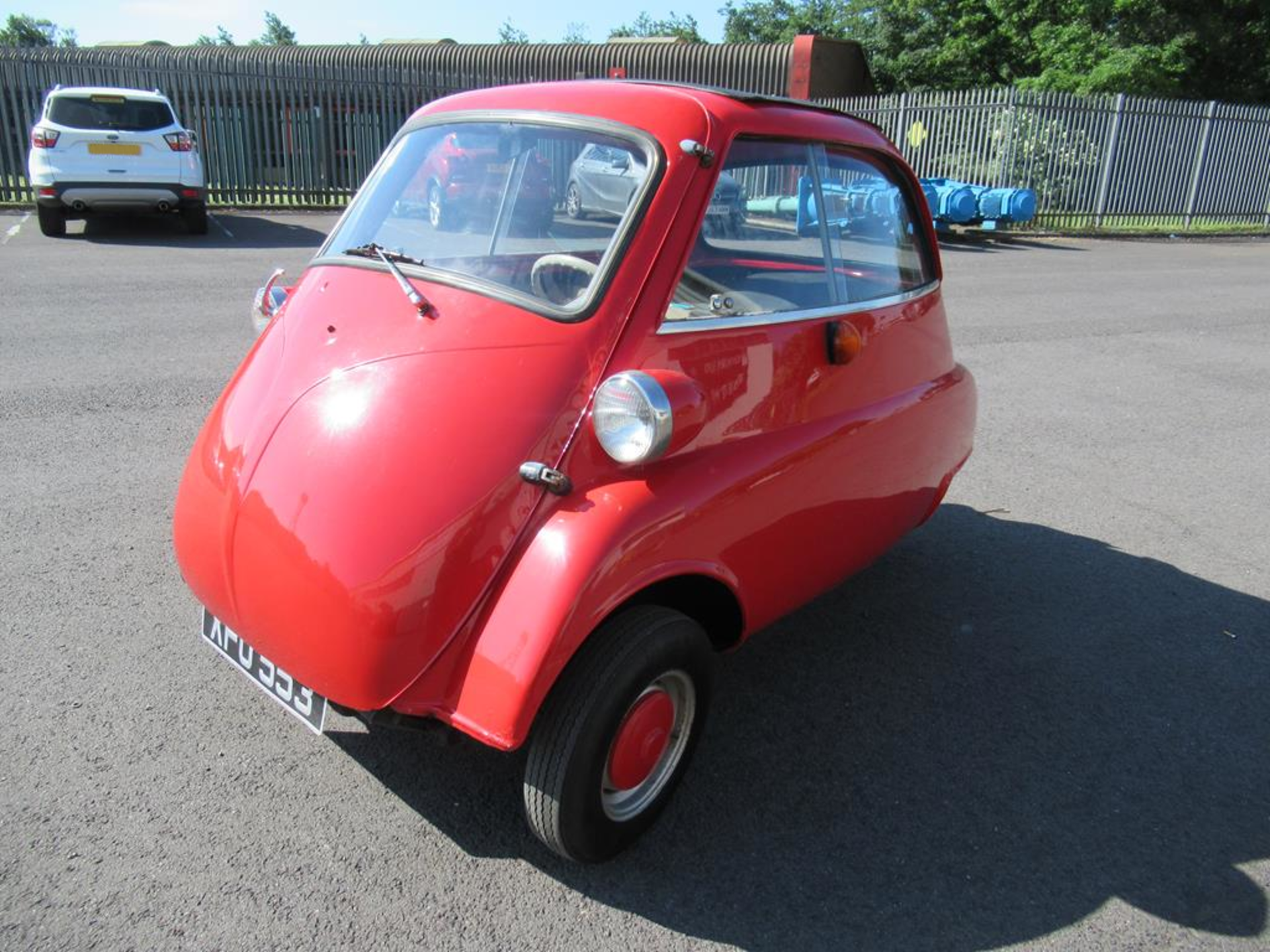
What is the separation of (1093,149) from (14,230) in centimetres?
1929

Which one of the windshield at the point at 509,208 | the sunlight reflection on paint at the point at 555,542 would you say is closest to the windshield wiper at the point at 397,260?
the windshield at the point at 509,208

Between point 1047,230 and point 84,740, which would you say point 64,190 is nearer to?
point 84,740

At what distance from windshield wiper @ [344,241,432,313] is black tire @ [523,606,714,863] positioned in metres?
0.97

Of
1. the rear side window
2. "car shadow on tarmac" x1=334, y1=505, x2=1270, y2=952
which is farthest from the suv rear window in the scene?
"car shadow on tarmac" x1=334, y1=505, x2=1270, y2=952

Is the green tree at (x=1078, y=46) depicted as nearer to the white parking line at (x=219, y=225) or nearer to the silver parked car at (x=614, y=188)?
the white parking line at (x=219, y=225)

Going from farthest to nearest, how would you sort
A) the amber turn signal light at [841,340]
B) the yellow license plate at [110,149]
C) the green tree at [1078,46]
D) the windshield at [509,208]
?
the green tree at [1078,46] → the yellow license plate at [110,149] → the amber turn signal light at [841,340] → the windshield at [509,208]

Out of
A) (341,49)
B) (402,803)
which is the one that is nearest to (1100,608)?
(402,803)

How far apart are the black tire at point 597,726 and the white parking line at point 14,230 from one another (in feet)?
39.3

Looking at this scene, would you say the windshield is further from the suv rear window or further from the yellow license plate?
the suv rear window

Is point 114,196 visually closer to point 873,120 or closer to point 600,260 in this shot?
point 600,260

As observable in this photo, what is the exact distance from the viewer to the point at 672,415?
2.37 m

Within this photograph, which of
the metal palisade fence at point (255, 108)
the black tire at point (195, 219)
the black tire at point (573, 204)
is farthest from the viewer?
the metal palisade fence at point (255, 108)

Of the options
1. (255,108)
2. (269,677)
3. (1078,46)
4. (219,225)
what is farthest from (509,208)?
(1078,46)

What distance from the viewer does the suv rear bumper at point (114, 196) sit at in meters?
11.7
